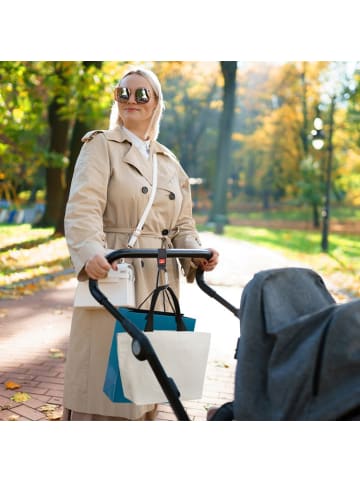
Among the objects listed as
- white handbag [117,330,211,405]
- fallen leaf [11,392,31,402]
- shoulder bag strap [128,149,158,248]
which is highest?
shoulder bag strap [128,149,158,248]

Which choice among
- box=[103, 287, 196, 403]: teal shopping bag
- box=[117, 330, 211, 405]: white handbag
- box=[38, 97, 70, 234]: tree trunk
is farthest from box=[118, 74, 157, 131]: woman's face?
box=[38, 97, 70, 234]: tree trunk

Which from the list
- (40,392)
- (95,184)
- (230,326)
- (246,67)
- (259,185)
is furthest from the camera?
(259,185)

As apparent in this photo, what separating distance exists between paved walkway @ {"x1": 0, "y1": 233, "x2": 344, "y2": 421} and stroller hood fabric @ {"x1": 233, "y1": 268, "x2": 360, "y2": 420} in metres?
2.03

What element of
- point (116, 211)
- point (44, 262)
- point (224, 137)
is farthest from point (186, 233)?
point (224, 137)

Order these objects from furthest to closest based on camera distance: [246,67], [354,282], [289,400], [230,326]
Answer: [246,67], [354,282], [230,326], [289,400]

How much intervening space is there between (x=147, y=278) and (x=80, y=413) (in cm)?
81

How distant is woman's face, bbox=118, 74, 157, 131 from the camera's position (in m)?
2.96

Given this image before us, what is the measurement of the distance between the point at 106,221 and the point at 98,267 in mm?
507

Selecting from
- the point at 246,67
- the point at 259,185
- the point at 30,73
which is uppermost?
the point at 246,67

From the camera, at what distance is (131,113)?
3.00 meters

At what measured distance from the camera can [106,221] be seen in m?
2.97

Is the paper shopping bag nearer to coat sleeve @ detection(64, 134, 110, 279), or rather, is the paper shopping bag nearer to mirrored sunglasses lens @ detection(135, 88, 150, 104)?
coat sleeve @ detection(64, 134, 110, 279)

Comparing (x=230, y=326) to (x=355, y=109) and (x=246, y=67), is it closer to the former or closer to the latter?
(x=355, y=109)

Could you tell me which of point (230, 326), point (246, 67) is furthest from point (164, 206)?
point (246, 67)
